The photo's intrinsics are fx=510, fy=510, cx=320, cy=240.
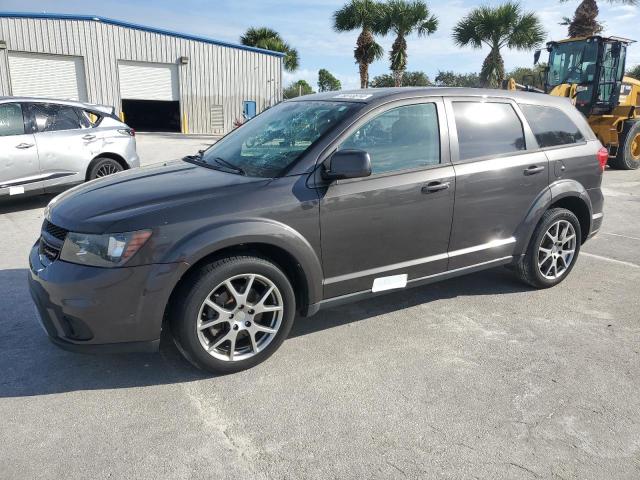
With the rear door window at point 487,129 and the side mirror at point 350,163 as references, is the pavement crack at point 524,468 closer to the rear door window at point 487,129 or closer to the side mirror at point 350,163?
the side mirror at point 350,163

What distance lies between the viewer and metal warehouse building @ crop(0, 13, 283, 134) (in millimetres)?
22406

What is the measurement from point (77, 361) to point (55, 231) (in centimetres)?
88

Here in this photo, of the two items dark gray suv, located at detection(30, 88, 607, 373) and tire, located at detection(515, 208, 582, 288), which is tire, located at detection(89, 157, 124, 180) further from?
tire, located at detection(515, 208, 582, 288)

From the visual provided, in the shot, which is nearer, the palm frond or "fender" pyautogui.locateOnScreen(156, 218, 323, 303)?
"fender" pyautogui.locateOnScreen(156, 218, 323, 303)

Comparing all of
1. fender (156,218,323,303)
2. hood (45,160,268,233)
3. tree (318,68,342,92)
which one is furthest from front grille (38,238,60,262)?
tree (318,68,342,92)

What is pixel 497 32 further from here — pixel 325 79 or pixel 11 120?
pixel 325 79

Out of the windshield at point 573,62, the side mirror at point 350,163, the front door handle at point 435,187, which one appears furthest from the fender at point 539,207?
the windshield at point 573,62

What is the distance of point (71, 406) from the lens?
2840mm

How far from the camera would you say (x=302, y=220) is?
10.5ft

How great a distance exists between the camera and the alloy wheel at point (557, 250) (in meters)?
4.54

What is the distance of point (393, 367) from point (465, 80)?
4983 cm

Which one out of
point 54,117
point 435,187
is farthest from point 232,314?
point 54,117

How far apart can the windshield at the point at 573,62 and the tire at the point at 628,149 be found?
157 centimetres

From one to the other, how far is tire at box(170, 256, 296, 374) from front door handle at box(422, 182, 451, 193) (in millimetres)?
1237
